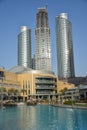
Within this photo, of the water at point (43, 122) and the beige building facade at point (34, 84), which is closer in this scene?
the water at point (43, 122)

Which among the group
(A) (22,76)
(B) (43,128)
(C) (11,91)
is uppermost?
(A) (22,76)

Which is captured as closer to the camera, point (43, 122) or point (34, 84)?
point (43, 122)

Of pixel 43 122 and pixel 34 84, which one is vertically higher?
pixel 34 84

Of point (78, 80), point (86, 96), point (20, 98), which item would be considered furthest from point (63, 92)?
point (78, 80)

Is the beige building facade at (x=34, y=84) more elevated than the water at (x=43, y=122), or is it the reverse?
the beige building facade at (x=34, y=84)

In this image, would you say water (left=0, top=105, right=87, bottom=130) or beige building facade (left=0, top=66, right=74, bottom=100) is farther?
beige building facade (left=0, top=66, right=74, bottom=100)

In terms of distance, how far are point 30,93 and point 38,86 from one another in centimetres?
552

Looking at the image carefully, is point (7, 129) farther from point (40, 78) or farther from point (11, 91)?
point (40, 78)

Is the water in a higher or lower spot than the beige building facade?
lower

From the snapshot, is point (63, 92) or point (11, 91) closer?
point (11, 91)

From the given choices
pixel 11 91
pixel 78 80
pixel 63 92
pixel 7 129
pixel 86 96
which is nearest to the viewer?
pixel 7 129

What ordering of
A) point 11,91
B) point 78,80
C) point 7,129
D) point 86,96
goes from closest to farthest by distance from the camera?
point 7,129
point 86,96
point 11,91
point 78,80

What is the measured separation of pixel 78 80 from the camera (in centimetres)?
19262

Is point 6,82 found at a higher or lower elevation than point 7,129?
higher
